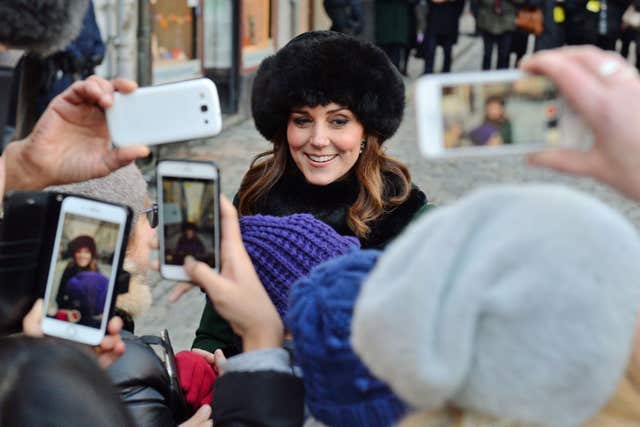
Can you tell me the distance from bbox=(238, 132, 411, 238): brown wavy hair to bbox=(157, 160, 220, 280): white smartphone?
1.33 metres

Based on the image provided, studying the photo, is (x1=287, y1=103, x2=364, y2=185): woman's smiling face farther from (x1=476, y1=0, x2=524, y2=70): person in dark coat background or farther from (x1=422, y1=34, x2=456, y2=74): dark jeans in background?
(x1=422, y1=34, x2=456, y2=74): dark jeans in background

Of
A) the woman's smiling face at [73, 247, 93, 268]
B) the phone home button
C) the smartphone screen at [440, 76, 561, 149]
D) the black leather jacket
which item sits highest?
the smartphone screen at [440, 76, 561, 149]

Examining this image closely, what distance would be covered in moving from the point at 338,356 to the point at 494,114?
0.41 meters

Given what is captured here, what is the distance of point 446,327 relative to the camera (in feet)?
3.82

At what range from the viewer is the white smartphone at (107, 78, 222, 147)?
189 cm

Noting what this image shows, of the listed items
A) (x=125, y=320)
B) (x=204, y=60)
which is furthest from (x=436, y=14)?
(x=125, y=320)

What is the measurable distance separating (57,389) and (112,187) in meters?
1.35

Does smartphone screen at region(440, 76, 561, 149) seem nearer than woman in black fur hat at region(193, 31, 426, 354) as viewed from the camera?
Yes

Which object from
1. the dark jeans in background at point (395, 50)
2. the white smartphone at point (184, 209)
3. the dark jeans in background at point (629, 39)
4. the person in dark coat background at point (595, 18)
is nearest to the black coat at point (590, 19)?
the person in dark coat background at point (595, 18)

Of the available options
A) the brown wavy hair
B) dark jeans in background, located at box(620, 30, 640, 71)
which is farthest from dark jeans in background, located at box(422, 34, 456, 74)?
the brown wavy hair

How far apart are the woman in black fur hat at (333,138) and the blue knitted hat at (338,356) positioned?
1478mm

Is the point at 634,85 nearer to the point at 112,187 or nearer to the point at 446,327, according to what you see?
the point at 446,327

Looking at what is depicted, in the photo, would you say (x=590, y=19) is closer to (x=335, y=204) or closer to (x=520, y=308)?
(x=335, y=204)

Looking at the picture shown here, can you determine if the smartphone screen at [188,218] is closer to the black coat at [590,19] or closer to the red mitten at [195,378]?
the red mitten at [195,378]
